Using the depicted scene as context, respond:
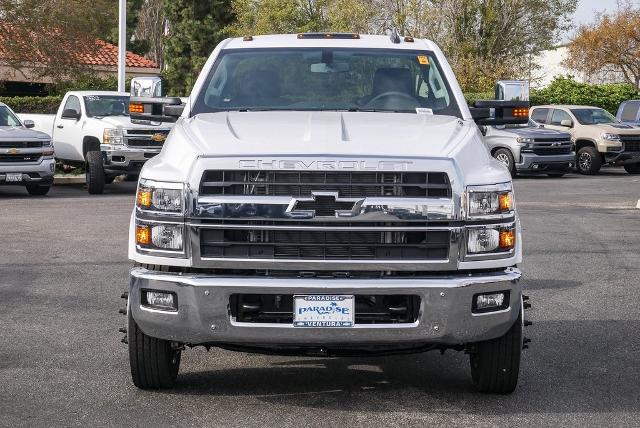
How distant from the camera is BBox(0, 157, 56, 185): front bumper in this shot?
72.6 ft

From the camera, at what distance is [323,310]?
6176 mm

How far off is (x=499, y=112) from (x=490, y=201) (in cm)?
203

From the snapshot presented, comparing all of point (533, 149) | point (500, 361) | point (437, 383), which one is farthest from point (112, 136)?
point (500, 361)

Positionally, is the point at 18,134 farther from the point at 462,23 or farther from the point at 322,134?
the point at 462,23

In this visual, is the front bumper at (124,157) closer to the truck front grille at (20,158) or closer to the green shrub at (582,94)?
the truck front grille at (20,158)

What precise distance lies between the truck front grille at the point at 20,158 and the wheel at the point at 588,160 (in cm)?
1488

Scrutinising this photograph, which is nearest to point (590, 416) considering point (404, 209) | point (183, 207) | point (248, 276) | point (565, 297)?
point (404, 209)

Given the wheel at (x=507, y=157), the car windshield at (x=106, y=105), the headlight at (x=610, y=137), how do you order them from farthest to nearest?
the headlight at (x=610, y=137) < the wheel at (x=507, y=157) < the car windshield at (x=106, y=105)

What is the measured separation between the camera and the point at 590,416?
21.3 feet

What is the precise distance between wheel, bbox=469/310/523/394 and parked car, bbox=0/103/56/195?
54.5 feet

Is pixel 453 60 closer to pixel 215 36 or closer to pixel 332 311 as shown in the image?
pixel 215 36

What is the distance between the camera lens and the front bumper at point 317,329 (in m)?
6.17

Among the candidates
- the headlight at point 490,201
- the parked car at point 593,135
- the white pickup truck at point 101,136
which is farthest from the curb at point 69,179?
the headlight at point 490,201

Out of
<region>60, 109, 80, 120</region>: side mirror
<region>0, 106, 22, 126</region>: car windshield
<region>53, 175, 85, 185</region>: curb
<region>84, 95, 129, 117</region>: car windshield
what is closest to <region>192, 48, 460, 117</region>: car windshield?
<region>0, 106, 22, 126</region>: car windshield
